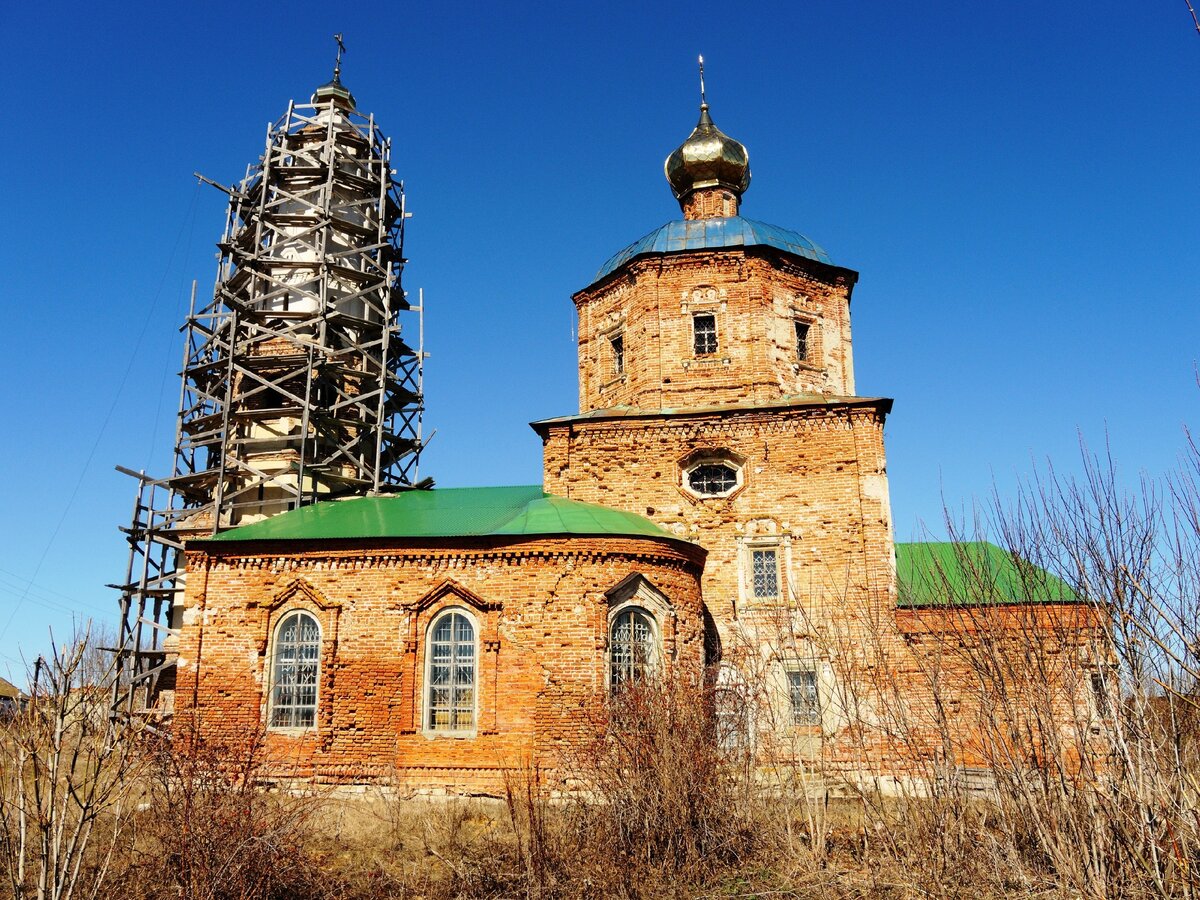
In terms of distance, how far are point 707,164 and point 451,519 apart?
10226mm

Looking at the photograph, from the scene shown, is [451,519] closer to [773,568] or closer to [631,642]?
[631,642]

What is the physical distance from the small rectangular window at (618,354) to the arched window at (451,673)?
6.33m

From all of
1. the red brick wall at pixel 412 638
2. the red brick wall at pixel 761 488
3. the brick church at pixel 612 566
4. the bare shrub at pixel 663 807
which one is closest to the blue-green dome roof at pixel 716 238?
the brick church at pixel 612 566

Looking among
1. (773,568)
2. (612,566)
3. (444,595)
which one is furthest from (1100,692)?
(444,595)

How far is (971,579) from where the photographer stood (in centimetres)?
948

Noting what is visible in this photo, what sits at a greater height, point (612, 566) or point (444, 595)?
point (612, 566)

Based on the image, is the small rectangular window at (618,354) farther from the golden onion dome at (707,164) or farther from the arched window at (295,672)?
the arched window at (295,672)

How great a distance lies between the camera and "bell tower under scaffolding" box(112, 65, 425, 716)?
17.9 meters

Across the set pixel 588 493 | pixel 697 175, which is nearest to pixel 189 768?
pixel 588 493

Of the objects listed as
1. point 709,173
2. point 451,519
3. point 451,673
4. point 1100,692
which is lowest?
point 1100,692

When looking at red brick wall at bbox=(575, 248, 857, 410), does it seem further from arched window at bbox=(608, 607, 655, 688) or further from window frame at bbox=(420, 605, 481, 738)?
window frame at bbox=(420, 605, 481, 738)

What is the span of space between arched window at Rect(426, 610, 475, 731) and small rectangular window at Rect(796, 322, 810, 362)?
8.04 metres

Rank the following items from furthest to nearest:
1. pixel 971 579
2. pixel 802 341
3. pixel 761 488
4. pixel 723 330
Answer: pixel 802 341, pixel 723 330, pixel 761 488, pixel 971 579

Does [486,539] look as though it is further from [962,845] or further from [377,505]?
[962,845]
